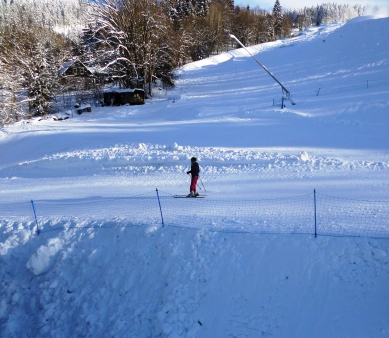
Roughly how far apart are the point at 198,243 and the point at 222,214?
150 centimetres

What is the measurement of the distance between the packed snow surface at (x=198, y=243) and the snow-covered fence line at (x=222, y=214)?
0.32 ft

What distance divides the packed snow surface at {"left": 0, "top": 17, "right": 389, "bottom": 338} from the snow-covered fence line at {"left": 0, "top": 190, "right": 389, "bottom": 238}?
97 mm

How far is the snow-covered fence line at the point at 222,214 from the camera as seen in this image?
8.20 meters

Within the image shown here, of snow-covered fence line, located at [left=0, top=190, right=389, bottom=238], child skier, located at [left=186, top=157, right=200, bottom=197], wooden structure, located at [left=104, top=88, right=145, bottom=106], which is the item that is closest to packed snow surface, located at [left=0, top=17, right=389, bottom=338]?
snow-covered fence line, located at [left=0, top=190, right=389, bottom=238]

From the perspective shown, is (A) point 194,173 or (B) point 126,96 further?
(B) point 126,96

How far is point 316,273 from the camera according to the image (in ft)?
23.6

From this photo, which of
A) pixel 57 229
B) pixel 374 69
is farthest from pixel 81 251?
pixel 374 69

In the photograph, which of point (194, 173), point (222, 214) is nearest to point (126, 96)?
point (194, 173)

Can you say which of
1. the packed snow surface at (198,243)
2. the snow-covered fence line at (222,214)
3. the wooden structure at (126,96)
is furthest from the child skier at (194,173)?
the wooden structure at (126,96)

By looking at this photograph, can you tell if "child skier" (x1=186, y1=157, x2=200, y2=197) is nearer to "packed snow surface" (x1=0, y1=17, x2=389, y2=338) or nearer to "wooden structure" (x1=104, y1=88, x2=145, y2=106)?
"packed snow surface" (x1=0, y1=17, x2=389, y2=338)

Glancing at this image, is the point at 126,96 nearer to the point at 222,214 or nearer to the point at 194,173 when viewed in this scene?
the point at 194,173

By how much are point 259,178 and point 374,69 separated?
25.8 m

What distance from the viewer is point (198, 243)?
832cm

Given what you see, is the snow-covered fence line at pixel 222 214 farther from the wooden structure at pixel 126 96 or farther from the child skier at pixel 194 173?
the wooden structure at pixel 126 96
